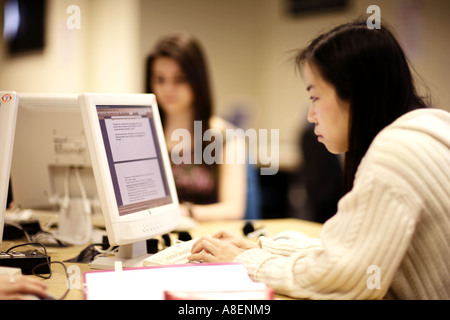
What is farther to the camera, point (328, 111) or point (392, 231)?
point (328, 111)

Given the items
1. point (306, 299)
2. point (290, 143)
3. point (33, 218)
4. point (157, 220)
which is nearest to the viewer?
point (306, 299)

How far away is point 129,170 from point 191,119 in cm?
125

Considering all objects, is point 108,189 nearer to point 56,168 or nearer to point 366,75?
point 56,168

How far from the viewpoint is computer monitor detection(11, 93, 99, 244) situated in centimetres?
161

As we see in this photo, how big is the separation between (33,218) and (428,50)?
3452 mm

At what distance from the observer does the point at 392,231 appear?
0.95 m

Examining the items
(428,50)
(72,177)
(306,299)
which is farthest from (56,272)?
(428,50)

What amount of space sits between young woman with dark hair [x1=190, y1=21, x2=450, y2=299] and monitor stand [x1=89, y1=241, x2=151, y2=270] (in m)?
0.17

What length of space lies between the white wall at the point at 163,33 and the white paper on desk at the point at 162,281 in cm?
240

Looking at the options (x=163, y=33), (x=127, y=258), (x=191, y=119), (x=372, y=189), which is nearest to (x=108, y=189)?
(x=127, y=258)

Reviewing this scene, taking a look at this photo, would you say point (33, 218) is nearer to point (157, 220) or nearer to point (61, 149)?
point (61, 149)

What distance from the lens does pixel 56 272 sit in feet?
4.23

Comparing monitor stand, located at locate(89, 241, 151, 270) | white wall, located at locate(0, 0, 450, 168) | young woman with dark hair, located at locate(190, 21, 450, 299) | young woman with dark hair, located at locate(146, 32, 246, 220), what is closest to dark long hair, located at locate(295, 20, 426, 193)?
young woman with dark hair, located at locate(190, 21, 450, 299)
